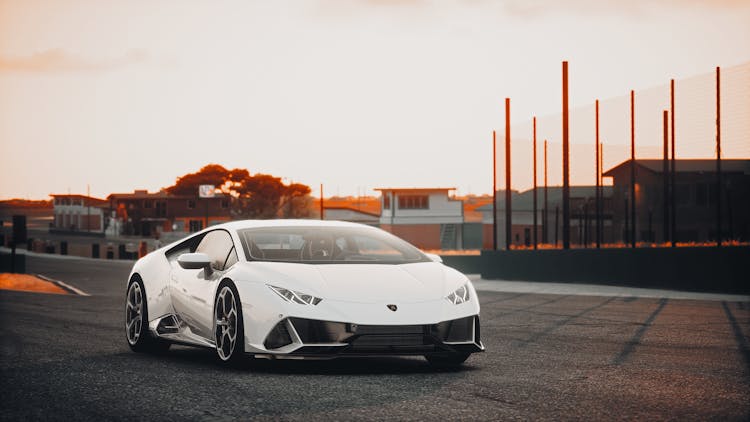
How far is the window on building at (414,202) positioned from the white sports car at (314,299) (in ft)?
279

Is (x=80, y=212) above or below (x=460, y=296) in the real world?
above

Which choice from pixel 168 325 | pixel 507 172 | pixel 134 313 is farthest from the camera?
pixel 507 172

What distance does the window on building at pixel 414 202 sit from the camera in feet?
312

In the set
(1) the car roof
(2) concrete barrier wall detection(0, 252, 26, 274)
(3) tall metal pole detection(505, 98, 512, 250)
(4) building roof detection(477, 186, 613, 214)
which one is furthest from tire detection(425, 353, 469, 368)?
(4) building roof detection(477, 186, 613, 214)

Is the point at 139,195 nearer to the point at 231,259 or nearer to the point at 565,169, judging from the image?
the point at 565,169

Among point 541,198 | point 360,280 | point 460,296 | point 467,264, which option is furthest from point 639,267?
point 541,198

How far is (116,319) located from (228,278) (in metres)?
7.91

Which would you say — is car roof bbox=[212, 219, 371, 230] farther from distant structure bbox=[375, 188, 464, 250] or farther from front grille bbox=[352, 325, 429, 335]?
distant structure bbox=[375, 188, 464, 250]

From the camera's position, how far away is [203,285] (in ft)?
30.9

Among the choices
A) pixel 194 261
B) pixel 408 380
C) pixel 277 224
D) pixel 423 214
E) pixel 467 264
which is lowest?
pixel 467 264

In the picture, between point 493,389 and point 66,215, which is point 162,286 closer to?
point 493,389

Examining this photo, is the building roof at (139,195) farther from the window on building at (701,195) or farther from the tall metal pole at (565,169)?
the tall metal pole at (565,169)

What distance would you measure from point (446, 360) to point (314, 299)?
154 cm

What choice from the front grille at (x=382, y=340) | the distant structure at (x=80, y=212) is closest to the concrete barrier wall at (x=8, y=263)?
the front grille at (x=382, y=340)
